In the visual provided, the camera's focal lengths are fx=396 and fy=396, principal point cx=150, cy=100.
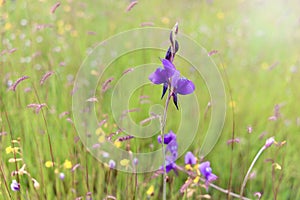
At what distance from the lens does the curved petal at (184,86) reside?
1.20 m

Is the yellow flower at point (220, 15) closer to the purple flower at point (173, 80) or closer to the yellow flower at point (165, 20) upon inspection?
the yellow flower at point (165, 20)

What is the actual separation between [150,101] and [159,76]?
1.10m

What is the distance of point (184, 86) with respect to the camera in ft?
3.96

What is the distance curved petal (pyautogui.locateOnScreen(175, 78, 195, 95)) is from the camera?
3.94 feet

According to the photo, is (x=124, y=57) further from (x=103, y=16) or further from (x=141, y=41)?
(x=103, y=16)

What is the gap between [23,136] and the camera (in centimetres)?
222

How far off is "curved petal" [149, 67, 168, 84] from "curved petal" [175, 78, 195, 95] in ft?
0.14

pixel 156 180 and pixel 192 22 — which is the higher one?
pixel 192 22

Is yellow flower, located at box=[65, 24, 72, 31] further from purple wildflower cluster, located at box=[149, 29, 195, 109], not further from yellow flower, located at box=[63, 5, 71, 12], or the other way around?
purple wildflower cluster, located at box=[149, 29, 195, 109]

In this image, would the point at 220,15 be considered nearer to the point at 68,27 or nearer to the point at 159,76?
the point at 68,27

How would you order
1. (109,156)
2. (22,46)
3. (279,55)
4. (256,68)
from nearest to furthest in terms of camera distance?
1. (109,156)
2. (22,46)
3. (256,68)
4. (279,55)

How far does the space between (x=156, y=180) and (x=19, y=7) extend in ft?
8.31

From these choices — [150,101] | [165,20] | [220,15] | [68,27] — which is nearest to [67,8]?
[68,27]

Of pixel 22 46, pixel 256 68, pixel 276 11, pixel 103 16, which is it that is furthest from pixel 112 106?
pixel 276 11
